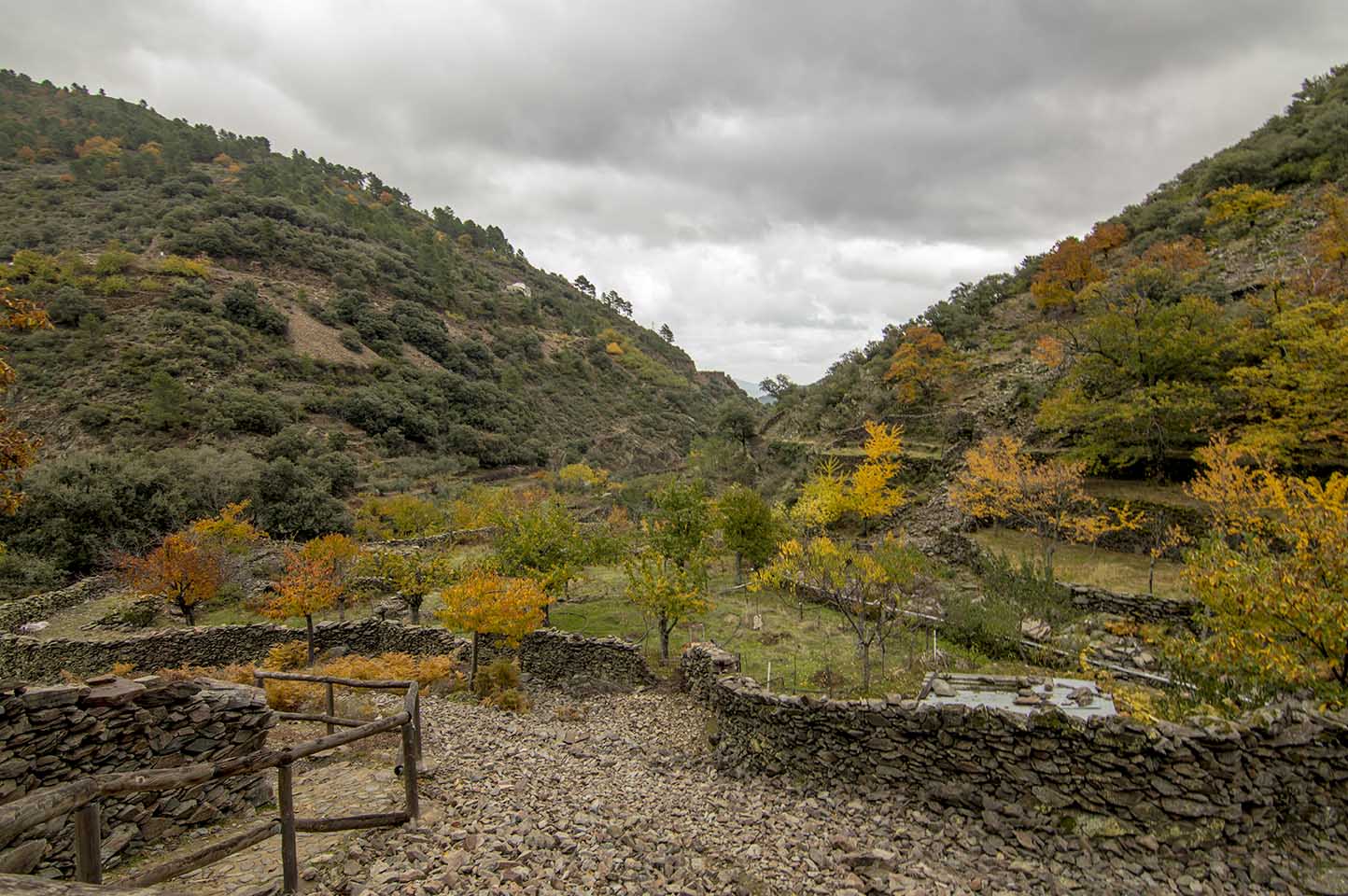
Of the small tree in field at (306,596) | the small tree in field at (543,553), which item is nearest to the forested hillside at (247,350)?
the small tree in field at (306,596)

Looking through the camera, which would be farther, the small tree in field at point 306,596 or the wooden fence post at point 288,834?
the small tree in field at point 306,596

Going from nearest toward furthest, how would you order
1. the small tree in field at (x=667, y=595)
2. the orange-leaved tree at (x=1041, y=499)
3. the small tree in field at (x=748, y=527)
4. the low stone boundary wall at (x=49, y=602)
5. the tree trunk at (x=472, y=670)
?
the tree trunk at (x=472, y=670), the small tree in field at (x=667, y=595), the orange-leaved tree at (x=1041, y=499), the low stone boundary wall at (x=49, y=602), the small tree in field at (x=748, y=527)

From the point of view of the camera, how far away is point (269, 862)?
18.9 feet

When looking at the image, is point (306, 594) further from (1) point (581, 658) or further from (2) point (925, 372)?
(2) point (925, 372)

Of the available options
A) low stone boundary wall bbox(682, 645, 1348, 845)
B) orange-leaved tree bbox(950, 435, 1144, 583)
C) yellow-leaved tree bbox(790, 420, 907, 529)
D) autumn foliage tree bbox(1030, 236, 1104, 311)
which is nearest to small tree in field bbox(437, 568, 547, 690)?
low stone boundary wall bbox(682, 645, 1348, 845)

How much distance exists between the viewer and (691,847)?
7.29 meters

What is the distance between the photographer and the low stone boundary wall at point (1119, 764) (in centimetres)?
691

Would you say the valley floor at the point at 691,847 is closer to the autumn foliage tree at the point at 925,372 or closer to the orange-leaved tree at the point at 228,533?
the orange-leaved tree at the point at 228,533

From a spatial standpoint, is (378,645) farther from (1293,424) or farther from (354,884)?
(1293,424)

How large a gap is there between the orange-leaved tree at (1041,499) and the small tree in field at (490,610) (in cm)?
1656

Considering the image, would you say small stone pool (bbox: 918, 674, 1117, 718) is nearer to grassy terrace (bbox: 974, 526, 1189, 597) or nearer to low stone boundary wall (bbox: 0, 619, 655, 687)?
grassy terrace (bbox: 974, 526, 1189, 597)

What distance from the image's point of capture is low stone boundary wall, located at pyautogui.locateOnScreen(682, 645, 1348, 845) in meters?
6.91

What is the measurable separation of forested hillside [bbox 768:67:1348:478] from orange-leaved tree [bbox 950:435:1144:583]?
7.27ft

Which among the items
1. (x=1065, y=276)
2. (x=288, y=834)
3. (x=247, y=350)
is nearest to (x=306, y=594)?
(x=288, y=834)
